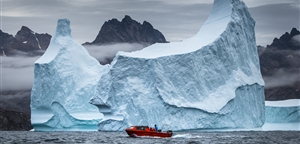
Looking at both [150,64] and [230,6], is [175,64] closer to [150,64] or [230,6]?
[150,64]

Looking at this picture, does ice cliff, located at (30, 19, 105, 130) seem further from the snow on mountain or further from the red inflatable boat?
the snow on mountain

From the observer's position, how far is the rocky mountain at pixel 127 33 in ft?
417

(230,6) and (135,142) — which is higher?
(230,6)

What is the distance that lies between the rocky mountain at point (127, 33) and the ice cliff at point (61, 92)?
2968 inches

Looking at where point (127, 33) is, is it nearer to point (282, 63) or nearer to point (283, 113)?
point (282, 63)

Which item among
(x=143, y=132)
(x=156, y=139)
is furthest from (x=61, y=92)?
(x=156, y=139)

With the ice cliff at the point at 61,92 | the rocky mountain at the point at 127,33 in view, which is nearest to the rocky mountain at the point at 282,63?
the rocky mountain at the point at 127,33

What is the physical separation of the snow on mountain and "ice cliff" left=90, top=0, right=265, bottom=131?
33.6 ft

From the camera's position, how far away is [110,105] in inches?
1603

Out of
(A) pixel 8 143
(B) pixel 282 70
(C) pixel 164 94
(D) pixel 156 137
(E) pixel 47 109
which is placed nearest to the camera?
(A) pixel 8 143

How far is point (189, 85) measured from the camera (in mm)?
40906

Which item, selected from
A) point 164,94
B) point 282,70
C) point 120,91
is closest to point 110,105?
point 120,91

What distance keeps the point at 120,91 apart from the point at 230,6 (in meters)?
11.2

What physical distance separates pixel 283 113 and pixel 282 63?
105 meters
